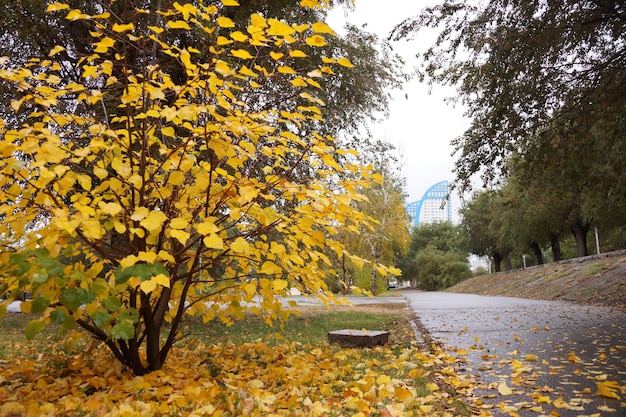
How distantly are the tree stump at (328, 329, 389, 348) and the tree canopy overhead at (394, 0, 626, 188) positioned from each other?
343cm

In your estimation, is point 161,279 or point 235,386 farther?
point 235,386

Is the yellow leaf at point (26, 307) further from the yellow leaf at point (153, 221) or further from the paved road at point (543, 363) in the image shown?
the paved road at point (543, 363)

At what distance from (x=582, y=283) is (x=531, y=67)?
451 inches

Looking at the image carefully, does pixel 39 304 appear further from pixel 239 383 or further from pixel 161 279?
pixel 239 383

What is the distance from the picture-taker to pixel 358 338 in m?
5.21

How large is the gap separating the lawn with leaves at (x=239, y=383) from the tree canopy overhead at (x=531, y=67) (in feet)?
12.4

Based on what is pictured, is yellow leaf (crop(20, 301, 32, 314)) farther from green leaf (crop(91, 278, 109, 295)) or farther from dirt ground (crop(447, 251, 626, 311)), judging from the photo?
dirt ground (crop(447, 251, 626, 311))

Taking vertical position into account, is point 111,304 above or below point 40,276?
below

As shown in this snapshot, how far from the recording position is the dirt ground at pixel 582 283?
12.1 meters

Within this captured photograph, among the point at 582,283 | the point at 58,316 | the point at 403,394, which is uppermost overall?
the point at 58,316

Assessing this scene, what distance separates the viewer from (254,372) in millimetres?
3754

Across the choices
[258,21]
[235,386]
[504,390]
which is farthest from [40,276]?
[504,390]

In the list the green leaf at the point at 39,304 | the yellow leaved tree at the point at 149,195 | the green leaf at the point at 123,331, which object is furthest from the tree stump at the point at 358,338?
the green leaf at the point at 39,304

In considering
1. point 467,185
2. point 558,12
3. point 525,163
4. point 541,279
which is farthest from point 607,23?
point 541,279
